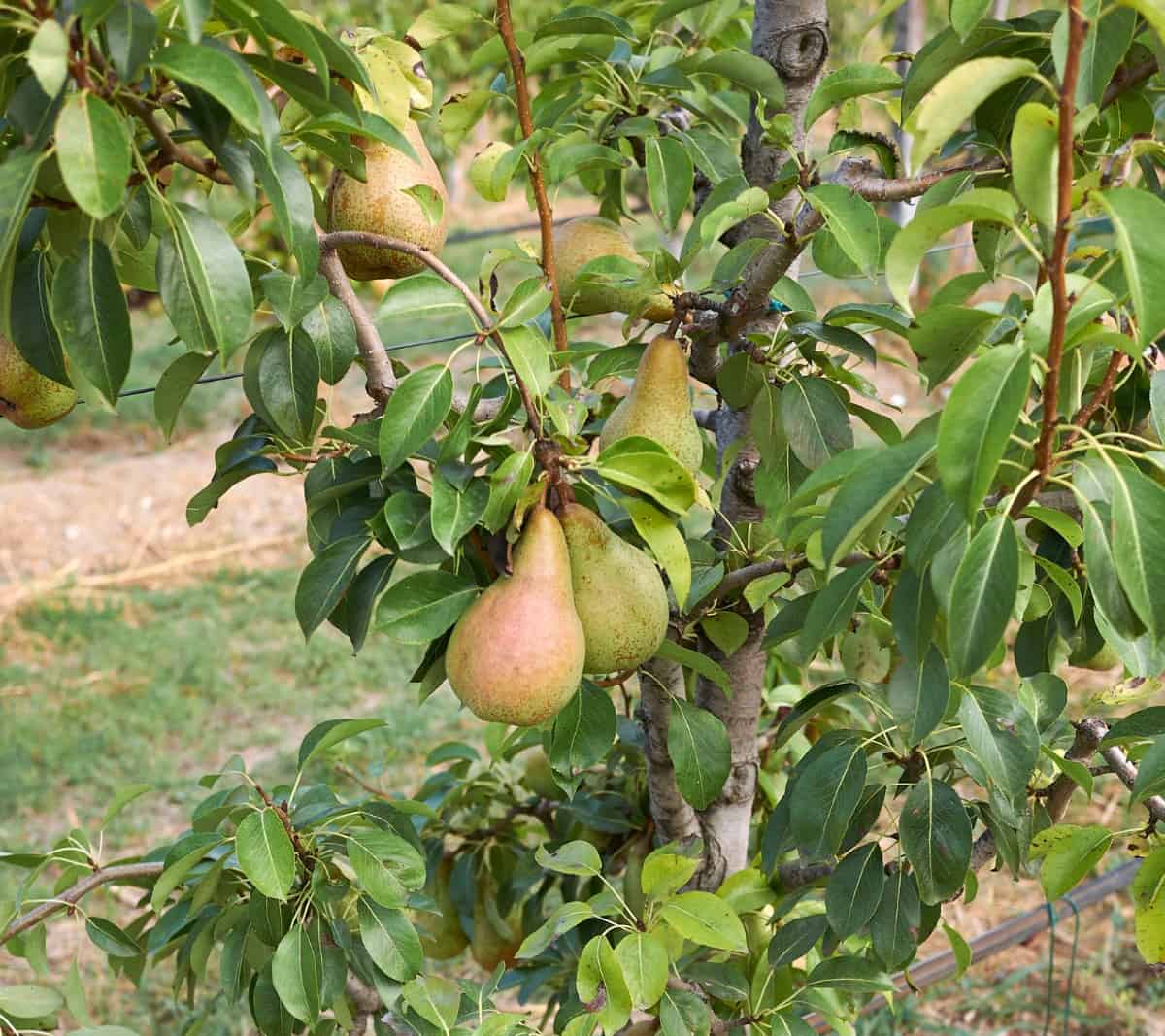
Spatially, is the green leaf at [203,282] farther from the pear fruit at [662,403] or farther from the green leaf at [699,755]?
the green leaf at [699,755]

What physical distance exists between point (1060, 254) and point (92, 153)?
430 millimetres

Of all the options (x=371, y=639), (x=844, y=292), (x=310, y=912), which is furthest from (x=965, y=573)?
(x=844, y=292)

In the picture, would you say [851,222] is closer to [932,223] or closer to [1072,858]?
[932,223]

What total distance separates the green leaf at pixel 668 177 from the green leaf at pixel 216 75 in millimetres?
436

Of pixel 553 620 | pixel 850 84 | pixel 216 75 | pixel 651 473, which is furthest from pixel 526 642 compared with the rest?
pixel 850 84

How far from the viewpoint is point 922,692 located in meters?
0.75

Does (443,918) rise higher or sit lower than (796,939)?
lower

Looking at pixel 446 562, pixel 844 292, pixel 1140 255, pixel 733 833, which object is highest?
pixel 1140 255

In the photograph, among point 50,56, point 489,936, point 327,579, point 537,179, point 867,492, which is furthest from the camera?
point 489,936

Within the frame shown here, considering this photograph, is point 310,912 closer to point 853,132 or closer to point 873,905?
point 873,905

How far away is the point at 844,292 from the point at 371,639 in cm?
301

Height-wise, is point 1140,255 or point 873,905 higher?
point 1140,255

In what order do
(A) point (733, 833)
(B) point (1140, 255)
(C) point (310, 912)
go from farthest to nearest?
(A) point (733, 833) → (C) point (310, 912) → (B) point (1140, 255)

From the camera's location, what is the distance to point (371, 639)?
316 cm
